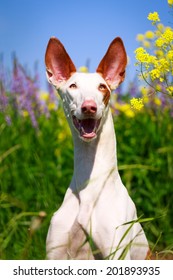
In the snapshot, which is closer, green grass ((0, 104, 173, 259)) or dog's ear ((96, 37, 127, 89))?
dog's ear ((96, 37, 127, 89))

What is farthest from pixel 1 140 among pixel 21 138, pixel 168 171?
pixel 168 171

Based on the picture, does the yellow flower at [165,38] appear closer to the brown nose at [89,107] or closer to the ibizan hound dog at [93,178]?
the ibizan hound dog at [93,178]

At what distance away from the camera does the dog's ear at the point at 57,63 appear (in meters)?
3.40

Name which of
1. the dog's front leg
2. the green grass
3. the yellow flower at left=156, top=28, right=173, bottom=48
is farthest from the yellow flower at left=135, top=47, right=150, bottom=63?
the green grass

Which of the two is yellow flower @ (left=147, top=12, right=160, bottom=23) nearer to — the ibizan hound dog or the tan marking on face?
the ibizan hound dog

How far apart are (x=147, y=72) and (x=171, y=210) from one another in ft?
10.1

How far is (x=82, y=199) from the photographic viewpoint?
129 inches

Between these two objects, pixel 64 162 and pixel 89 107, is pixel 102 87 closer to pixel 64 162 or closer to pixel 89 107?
pixel 89 107

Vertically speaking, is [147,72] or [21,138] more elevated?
[147,72]

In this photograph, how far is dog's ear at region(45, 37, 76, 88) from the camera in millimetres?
3400

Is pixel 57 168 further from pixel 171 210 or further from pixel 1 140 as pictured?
pixel 171 210

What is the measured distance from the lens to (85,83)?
10.6 ft

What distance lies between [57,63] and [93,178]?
656 mm

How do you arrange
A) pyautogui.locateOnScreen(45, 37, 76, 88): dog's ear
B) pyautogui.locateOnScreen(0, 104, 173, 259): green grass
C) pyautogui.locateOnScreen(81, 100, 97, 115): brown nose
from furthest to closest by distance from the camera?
pyautogui.locateOnScreen(0, 104, 173, 259): green grass < pyautogui.locateOnScreen(45, 37, 76, 88): dog's ear < pyautogui.locateOnScreen(81, 100, 97, 115): brown nose
